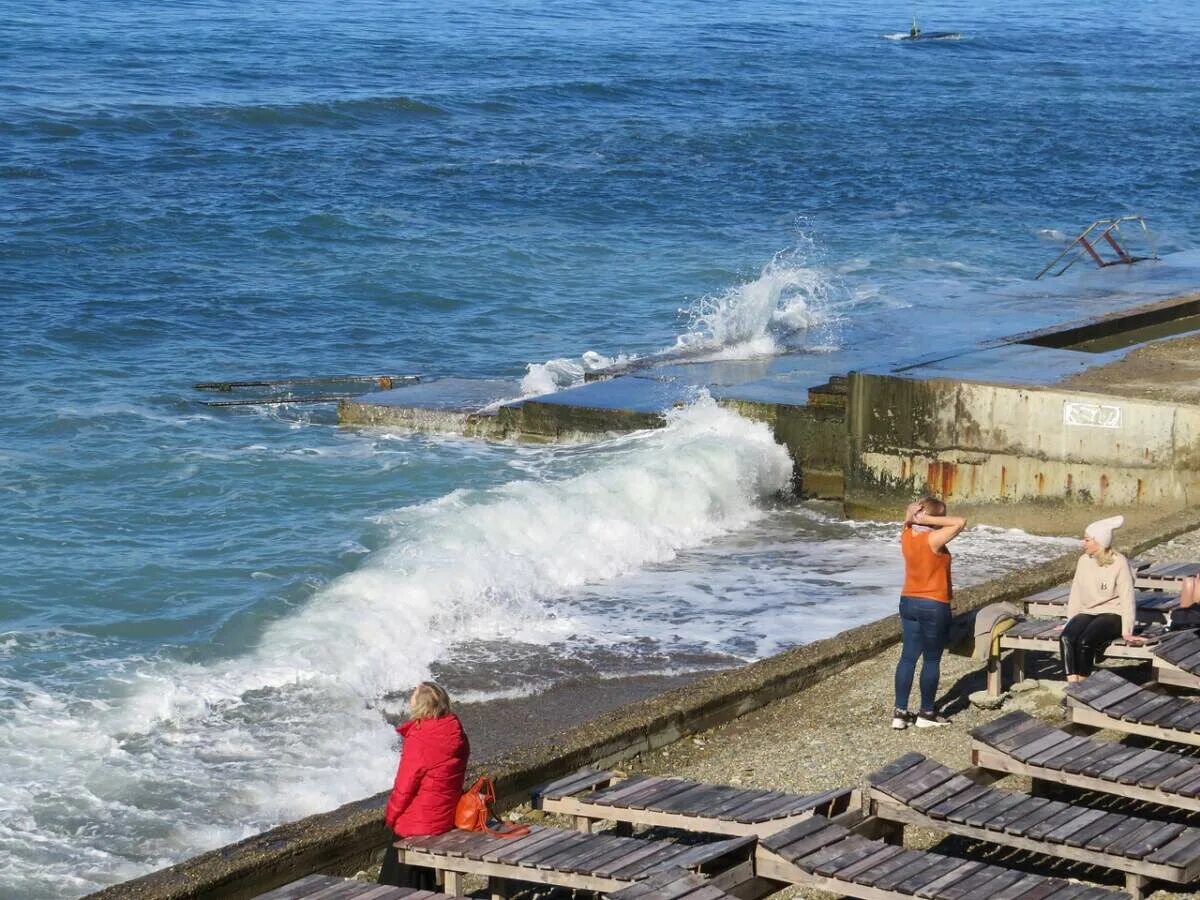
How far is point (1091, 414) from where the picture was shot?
14.7 m

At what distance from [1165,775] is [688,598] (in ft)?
20.9

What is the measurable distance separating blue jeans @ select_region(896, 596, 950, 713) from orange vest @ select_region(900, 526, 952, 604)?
0.04 metres

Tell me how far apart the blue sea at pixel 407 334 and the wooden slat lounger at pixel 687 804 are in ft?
7.50

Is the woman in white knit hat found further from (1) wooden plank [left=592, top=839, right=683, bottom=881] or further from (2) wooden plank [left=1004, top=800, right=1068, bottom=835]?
(1) wooden plank [left=592, top=839, right=683, bottom=881]

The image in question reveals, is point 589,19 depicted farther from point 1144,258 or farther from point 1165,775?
point 1165,775

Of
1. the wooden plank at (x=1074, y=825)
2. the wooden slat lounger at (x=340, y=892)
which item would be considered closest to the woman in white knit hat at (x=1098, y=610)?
the wooden plank at (x=1074, y=825)

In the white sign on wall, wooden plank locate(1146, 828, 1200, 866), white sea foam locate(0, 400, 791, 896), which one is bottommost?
white sea foam locate(0, 400, 791, 896)

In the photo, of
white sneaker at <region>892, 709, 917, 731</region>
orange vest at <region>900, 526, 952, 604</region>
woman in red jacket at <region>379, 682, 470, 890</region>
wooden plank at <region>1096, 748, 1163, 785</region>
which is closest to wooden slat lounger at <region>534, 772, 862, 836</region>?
woman in red jacket at <region>379, 682, 470, 890</region>

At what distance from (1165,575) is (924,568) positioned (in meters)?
2.21

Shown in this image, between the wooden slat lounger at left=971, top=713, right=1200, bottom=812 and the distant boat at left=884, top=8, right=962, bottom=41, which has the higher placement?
the distant boat at left=884, top=8, right=962, bottom=41

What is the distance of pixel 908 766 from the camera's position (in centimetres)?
758

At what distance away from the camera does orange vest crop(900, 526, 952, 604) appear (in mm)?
9219

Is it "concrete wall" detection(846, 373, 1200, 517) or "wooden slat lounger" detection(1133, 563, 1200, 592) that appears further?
"concrete wall" detection(846, 373, 1200, 517)

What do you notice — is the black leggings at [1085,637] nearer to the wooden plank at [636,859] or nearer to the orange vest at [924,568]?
the orange vest at [924,568]
